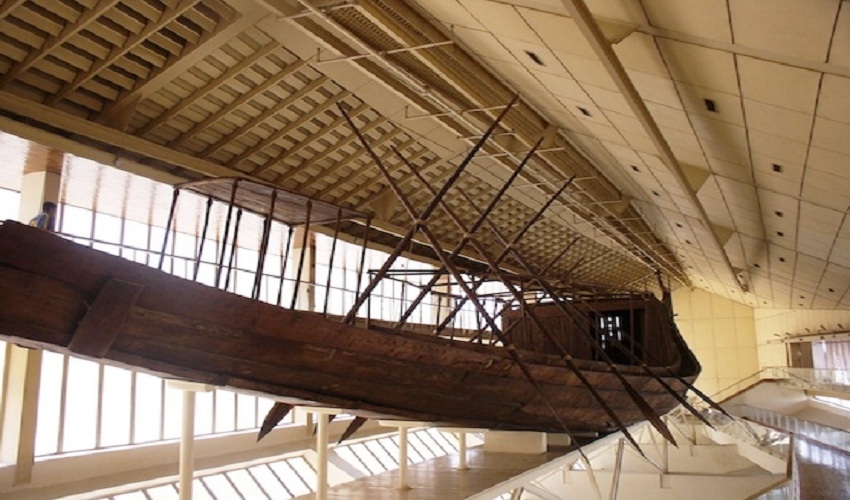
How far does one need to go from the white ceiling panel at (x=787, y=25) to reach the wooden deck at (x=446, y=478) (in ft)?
15.8

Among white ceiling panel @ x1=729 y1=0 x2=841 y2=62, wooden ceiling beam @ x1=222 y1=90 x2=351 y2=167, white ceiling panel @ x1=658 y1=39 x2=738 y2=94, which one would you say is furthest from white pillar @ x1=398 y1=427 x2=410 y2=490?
wooden ceiling beam @ x1=222 y1=90 x2=351 y2=167

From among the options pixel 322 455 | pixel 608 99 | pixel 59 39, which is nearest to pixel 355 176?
pixel 59 39

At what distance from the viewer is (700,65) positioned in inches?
192

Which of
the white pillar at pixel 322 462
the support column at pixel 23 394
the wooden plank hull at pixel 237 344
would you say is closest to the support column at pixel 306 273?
the support column at pixel 23 394

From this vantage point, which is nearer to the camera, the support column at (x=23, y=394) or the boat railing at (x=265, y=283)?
the support column at (x=23, y=394)

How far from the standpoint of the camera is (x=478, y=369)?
22.4ft

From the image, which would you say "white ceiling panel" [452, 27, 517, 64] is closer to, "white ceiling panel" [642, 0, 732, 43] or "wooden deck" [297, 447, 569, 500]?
"white ceiling panel" [642, 0, 732, 43]

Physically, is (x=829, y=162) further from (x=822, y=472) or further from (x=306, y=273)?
(x=306, y=273)

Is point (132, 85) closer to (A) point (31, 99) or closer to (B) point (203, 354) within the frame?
(A) point (31, 99)

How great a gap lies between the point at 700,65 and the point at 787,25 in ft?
3.96

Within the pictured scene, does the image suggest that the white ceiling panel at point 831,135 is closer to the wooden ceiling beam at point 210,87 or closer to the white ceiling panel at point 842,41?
the white ceiling panel at point 842,41

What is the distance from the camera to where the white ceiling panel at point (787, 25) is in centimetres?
342

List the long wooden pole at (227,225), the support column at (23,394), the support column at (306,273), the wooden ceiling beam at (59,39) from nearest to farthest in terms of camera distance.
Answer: the long wooden pole at (227,225), the wooden ceiling beam at (59,39), the support column at (23,394), the support column at (306,273)

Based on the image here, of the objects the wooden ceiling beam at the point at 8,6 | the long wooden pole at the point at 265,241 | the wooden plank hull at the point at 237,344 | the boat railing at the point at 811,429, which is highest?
the wooden ceiling beam at the point at 8,6
